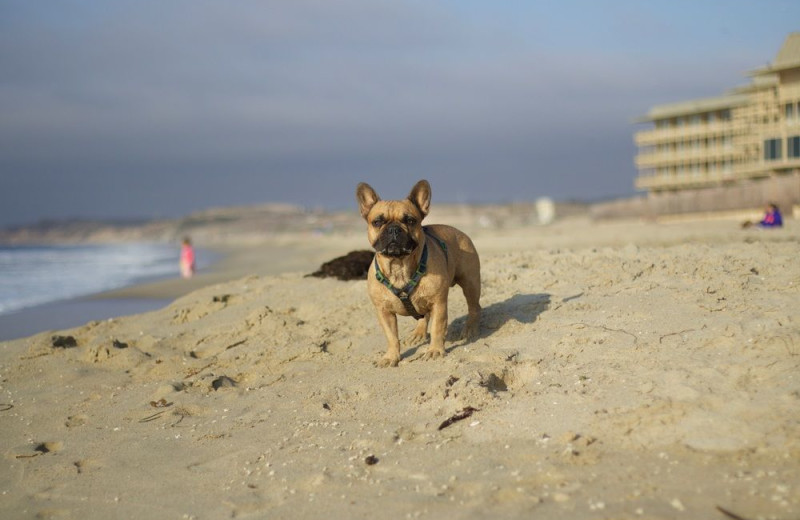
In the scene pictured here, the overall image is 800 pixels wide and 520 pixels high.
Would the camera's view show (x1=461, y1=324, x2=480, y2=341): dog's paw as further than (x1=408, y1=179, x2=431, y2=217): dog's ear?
Yes

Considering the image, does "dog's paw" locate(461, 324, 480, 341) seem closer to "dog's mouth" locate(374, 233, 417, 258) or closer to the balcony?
"dog's mouth" locate(374, 233, 417, 258)

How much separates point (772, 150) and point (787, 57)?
4.67 m

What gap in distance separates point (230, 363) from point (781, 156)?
3656cm

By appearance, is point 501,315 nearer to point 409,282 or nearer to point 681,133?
point 409,282

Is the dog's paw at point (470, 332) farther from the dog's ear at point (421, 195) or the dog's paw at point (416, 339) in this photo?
the dog's ear at point (421, 195)

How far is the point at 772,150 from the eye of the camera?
3684cm

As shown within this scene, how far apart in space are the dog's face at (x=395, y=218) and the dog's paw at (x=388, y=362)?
958 mm

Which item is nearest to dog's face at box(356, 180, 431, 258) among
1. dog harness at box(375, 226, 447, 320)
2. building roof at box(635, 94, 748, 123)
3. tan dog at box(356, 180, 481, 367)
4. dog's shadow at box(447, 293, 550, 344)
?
tan dog at box(356, 180, 481, 367)

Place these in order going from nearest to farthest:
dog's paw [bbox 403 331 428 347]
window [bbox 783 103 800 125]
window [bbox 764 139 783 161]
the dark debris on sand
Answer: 1. dog's paw [bbox 403 331 428 347]
2. the dark debris on sand
3. window [bbox 783 103 800 125]
4. window [bbox 764 139 783 161]

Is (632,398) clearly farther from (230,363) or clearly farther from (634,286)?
(230,363)

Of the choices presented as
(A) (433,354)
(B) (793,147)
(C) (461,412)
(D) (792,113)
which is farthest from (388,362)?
(D) (792,113)

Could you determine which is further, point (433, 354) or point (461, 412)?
point (433, 354)

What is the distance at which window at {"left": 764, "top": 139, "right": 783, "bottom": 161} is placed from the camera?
36.5 meters

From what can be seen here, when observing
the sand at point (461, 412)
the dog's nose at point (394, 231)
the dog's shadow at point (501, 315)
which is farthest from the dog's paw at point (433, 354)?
the dog's nose at point (394, 231)
